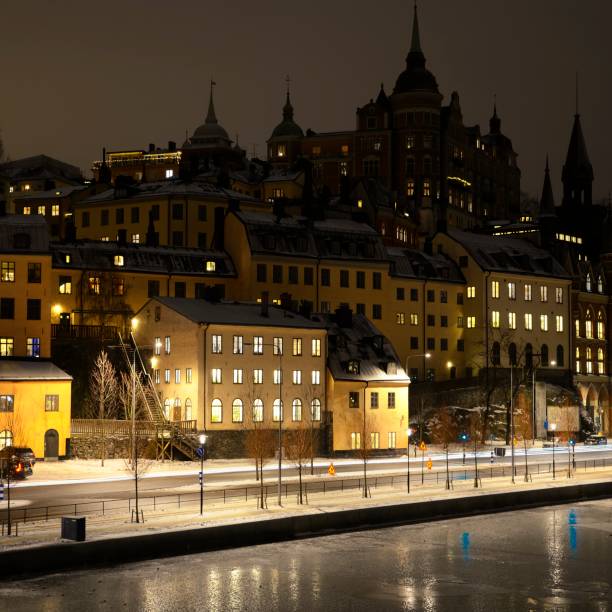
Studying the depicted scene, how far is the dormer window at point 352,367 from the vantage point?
92.9m

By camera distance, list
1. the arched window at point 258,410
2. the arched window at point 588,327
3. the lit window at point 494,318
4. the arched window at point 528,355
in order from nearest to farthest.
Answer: the arched window at point 258,410 → the arched window at point 528,355 → the lit window at point 494,318 → the arched window at point 588,327

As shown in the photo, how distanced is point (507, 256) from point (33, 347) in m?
57.1

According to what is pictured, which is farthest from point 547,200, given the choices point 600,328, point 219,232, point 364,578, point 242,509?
point 364,578

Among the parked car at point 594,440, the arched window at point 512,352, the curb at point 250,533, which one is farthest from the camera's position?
the arched window at point 512,352

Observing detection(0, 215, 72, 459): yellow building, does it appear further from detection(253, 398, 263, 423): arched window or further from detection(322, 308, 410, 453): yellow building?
detection(322, 308, 410, 453): yellow building

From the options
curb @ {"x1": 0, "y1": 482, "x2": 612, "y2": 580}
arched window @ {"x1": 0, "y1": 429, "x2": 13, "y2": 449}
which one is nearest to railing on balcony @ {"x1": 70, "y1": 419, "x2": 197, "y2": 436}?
arched window @ {"x1": 0, "y1": 429, "x2": 13, "y2": 449}

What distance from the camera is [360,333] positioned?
9650 cm

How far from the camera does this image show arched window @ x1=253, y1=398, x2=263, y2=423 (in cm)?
8731

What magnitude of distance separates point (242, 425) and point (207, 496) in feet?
83.6

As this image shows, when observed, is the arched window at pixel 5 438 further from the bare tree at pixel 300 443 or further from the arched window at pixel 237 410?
the bare tree at pixel 300 443

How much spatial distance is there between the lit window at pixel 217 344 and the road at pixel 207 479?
9.40 meters

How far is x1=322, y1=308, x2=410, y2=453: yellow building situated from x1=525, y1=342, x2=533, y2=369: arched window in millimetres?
26256

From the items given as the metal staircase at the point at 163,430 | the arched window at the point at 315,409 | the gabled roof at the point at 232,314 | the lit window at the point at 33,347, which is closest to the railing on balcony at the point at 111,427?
the metal staircase at the point at 163,430

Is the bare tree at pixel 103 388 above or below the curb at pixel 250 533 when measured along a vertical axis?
above
